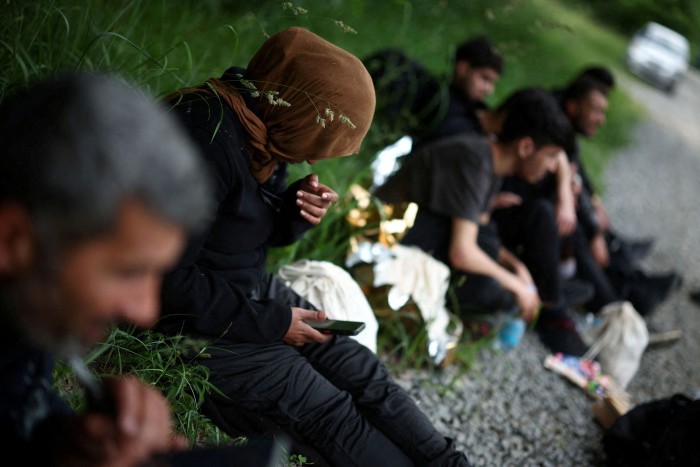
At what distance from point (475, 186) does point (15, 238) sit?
269cm

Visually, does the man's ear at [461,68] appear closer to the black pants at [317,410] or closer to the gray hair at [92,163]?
the black pants at [317,410]

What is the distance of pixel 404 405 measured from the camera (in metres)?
2.25

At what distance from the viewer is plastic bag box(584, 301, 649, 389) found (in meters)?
4.00

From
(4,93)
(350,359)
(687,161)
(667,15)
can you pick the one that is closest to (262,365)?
(350,359)

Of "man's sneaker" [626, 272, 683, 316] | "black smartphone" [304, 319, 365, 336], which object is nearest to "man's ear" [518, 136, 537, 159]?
"black smartphone" [304, 319, 365, 336]

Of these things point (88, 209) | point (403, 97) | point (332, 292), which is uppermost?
point (88, 209)

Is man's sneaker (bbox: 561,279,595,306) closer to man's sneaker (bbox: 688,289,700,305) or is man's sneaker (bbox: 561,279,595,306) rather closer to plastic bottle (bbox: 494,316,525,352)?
plastic bottle (bbox: 494,316,525,352)

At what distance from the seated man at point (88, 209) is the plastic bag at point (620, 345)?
11.7ft

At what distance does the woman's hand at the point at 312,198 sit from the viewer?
7.41ft

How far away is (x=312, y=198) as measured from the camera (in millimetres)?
2262

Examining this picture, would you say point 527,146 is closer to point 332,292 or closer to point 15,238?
point 332,292

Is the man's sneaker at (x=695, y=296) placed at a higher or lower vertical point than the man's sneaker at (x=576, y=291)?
lower

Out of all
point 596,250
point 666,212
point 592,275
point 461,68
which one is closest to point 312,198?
point 461,68

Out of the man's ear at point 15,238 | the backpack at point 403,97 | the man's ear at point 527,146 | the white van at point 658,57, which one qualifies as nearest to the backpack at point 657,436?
the man's ear at point 527,146
